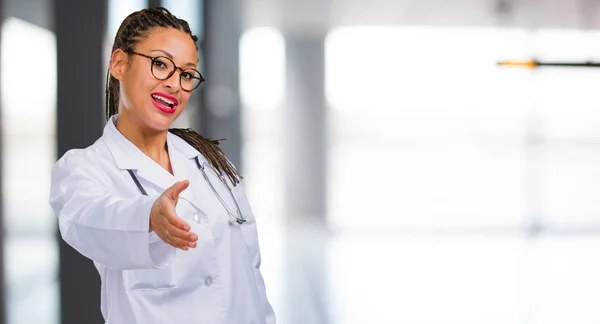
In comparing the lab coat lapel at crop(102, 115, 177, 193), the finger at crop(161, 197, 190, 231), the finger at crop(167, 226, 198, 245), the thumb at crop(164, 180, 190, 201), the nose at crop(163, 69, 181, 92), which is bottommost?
the finger at crop(167, 226, 198, 245)

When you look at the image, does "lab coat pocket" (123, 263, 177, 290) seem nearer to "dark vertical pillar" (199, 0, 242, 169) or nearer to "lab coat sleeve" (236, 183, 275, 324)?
"lab coat sleeve" (236, 183, 275, 324)

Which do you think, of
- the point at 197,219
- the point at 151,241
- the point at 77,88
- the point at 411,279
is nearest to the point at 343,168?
the point at 411,279

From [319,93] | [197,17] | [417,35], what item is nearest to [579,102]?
[417,35]

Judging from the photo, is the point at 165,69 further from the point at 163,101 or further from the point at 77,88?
the point at 77,88

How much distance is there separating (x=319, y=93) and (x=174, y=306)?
317 inches

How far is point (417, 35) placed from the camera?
12.2m

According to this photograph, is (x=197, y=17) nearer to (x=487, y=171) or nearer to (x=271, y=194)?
(x=271, y=194)

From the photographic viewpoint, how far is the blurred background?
8.05 ft

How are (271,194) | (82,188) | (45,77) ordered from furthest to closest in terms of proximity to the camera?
(271,194) < (45,77) < (82,188)

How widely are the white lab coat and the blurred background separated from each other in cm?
118

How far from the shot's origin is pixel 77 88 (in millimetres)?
2264

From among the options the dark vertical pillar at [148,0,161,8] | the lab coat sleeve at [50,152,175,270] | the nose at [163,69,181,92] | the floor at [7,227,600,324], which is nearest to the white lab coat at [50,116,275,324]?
the lab coat sleeve at [50,152,175,270]

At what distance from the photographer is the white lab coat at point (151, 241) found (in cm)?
100

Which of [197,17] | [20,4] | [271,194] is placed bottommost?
[271,194]
